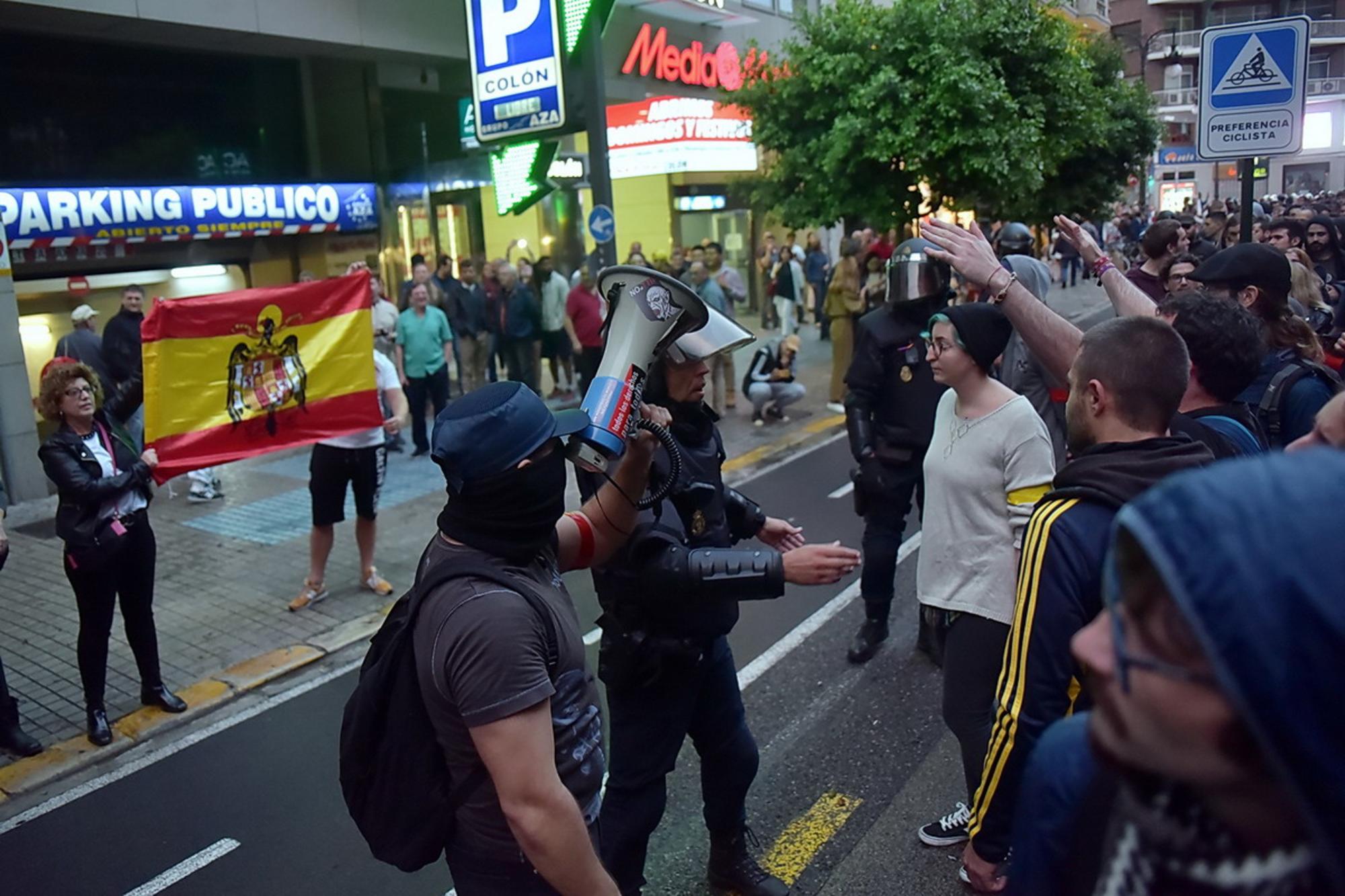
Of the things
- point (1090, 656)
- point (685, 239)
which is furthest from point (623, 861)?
point (685, 239)

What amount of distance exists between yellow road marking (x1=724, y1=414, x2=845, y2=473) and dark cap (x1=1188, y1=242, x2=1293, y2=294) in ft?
18.2

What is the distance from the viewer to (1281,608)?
789 millimetres

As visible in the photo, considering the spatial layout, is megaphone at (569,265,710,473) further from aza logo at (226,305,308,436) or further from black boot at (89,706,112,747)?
aza logo at (226,305,308,436)

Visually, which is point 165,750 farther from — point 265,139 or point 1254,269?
point 265,139

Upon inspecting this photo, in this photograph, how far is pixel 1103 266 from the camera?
393cm

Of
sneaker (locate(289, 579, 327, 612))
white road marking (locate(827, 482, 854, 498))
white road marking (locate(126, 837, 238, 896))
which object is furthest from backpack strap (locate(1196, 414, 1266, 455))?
white road marking (locate(827, 482, 854, 498))

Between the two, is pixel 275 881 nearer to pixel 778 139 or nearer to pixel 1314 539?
pixel 1314 539

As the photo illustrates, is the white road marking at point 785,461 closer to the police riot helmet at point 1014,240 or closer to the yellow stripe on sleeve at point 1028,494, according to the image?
the police riot helmet at point 1014,240

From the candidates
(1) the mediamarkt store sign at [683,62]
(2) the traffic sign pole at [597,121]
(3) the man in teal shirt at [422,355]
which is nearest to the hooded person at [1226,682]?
(2) the traffic sign pole at [597,121]

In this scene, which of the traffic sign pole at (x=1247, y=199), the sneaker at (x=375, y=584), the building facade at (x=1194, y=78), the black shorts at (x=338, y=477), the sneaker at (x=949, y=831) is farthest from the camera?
the building facade at (x=1194, y=78)

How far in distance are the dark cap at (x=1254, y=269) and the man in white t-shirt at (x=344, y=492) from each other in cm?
484

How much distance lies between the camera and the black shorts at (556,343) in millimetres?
13445

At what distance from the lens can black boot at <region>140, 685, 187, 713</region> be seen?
530cm

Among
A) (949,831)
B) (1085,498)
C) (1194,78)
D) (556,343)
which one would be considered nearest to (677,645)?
(1085,498)
